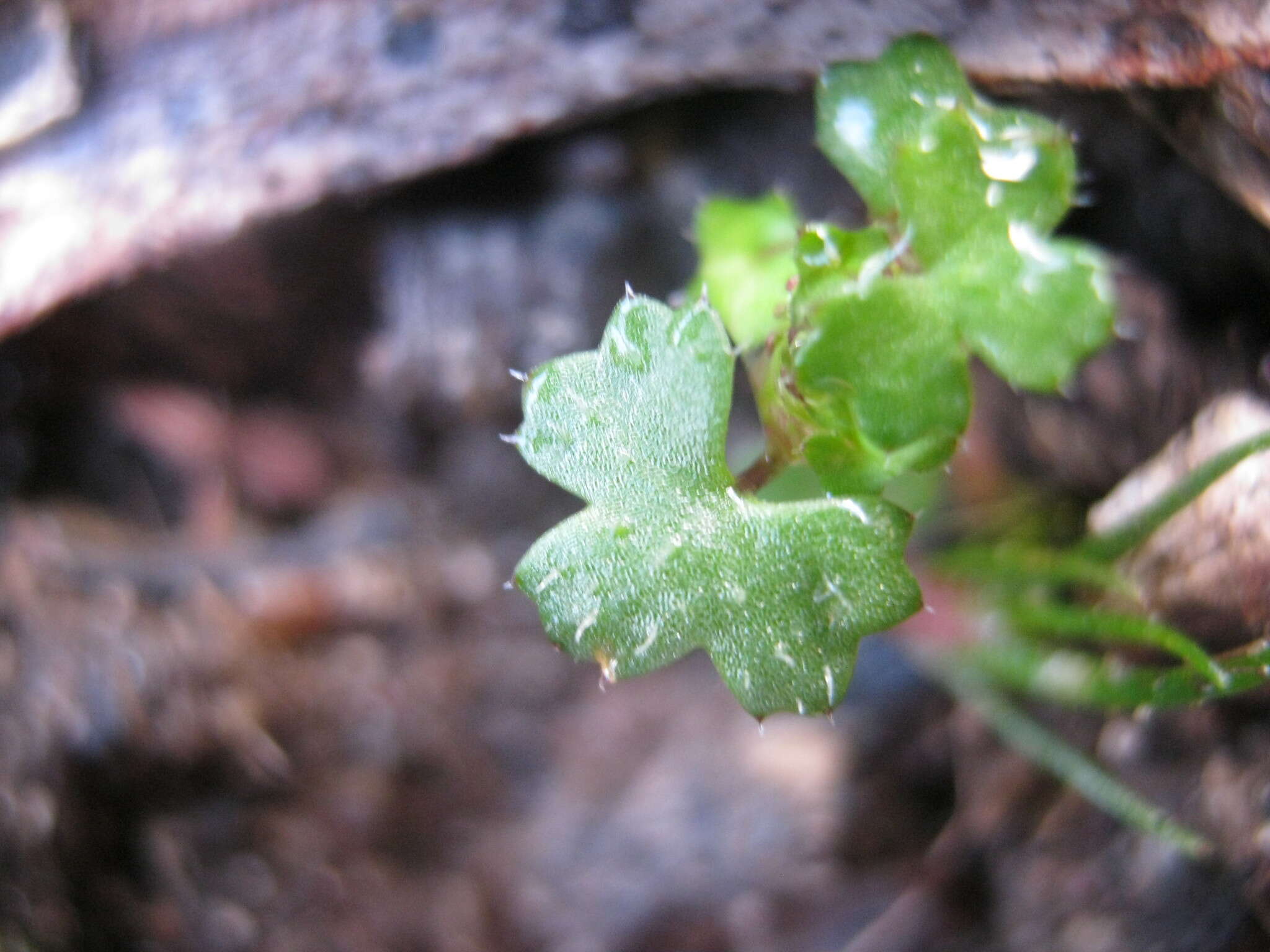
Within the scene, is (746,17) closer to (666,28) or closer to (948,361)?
(666,28)

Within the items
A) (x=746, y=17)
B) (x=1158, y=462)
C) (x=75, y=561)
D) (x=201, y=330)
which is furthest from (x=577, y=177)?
(x=75, y=561)

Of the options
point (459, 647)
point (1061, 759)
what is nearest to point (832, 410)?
point (1061, 759)

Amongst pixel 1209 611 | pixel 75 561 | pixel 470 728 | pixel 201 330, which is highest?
pixel 201 330

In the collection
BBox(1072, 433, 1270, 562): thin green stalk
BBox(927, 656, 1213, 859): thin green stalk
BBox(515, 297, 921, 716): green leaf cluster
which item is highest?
BBox(515, 297, 921, 716): green leaf cluster

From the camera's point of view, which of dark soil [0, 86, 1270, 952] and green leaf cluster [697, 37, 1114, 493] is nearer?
green leaf cluster [697, 37, 1114, 493]

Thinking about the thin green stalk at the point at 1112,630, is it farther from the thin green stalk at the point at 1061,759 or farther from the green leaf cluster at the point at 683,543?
the green leaf cluster at the point at 683,543

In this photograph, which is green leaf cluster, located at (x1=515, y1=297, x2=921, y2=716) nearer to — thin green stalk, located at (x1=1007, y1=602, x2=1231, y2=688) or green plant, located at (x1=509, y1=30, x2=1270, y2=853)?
green plant, located at (x1=509, y1=30, x2=1270, y2=853)

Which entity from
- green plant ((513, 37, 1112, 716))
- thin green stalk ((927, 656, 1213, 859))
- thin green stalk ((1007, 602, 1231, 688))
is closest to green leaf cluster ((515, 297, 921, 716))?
green plant ((513, 37, 1112, 716))
